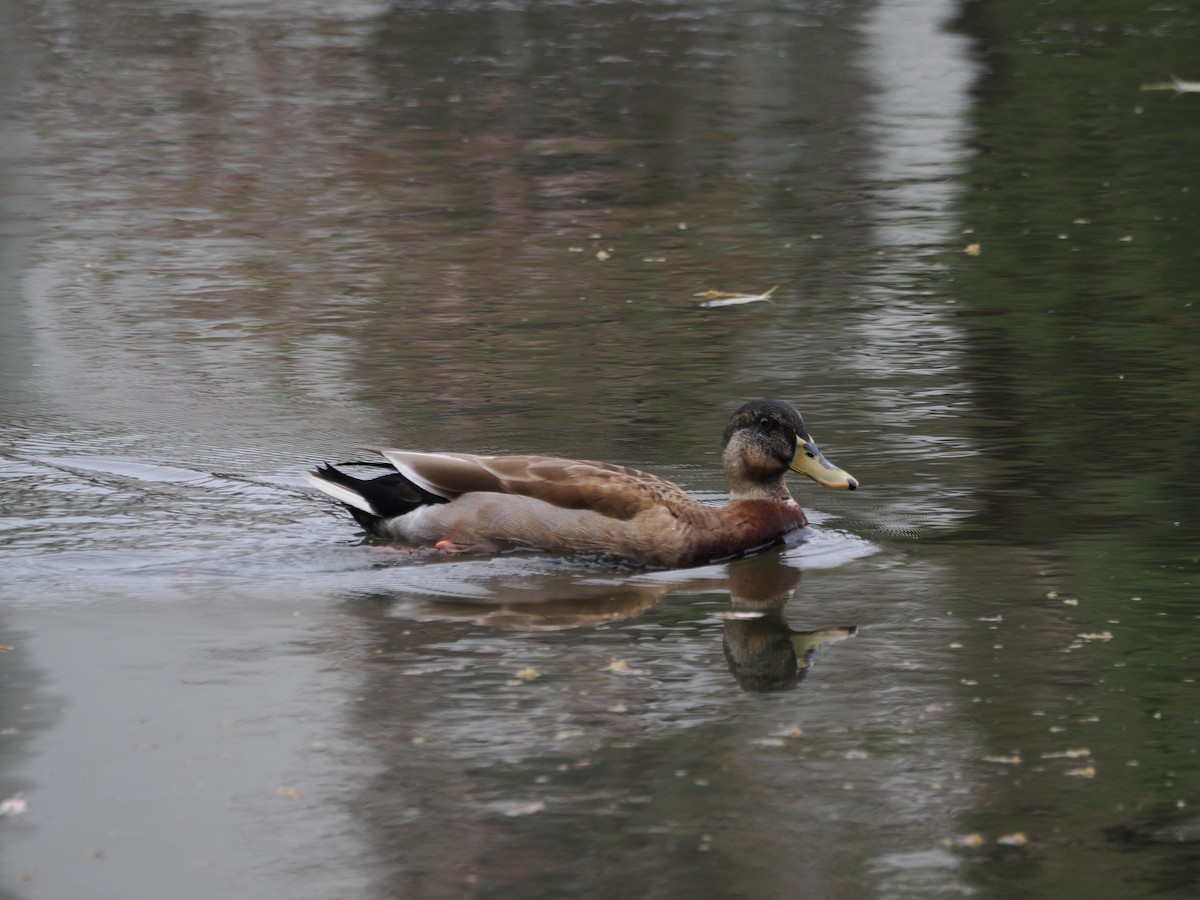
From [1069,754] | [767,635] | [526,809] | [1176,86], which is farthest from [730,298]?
[1176,86]

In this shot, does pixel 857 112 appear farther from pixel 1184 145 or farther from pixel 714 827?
pixel 714 827

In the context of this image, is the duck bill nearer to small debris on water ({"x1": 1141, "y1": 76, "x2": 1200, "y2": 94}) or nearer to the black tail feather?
the black tail feather

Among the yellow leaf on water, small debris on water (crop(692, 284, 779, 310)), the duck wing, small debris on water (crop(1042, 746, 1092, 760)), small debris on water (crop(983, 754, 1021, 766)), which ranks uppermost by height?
the yellow leaf on water

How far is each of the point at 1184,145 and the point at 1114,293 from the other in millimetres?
5880

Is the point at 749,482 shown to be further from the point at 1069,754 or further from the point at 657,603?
the point at 1069,754

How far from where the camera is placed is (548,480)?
888 cm

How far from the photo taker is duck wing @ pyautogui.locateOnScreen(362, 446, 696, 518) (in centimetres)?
876

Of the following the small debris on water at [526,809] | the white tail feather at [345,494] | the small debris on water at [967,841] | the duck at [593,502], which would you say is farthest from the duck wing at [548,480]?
the small debris on water at [967,841]

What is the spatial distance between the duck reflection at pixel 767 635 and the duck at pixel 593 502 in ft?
1.00

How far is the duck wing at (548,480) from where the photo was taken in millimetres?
8758

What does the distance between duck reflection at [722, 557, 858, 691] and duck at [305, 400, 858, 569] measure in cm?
30

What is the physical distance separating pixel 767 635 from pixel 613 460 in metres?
2.51

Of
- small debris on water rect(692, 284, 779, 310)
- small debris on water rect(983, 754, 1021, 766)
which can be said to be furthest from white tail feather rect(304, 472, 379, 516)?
small debris on water rect(692, 284, 779, 310)

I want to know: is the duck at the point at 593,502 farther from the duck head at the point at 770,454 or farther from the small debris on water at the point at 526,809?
the small debris on water at the point at 526,809
